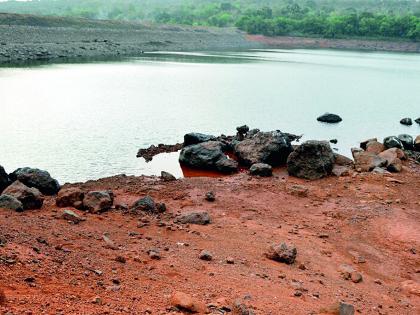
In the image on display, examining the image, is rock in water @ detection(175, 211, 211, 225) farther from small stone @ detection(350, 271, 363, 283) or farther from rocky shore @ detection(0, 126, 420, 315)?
small stone @ detection(350, 271, 363, 283)

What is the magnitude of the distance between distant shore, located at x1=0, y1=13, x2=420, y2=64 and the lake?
31.8 feet

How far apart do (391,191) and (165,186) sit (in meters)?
6.80

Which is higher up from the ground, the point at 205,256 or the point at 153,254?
the point at 153,254

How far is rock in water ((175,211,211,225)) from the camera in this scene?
10931 mm

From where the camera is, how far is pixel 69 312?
5645mm

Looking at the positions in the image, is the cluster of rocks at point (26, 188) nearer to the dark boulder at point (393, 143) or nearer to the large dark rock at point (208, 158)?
the large dark rock at point (208, 158)

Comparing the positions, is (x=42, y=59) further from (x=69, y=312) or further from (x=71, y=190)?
(x=69, y=312)

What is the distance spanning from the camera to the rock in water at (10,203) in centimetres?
1039

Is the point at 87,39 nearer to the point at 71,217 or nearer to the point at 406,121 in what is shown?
the point at 406,121

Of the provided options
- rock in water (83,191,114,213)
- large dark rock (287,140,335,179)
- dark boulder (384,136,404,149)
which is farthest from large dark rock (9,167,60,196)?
dark boulder (384,136,404,149)

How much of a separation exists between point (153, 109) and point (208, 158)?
472 inches

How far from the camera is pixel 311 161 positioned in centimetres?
1639

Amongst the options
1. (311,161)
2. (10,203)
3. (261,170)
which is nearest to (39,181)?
(10,203)

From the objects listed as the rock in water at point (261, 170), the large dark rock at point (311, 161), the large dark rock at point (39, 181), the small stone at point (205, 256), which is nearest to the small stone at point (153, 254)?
the small stone at point (205, 256)
